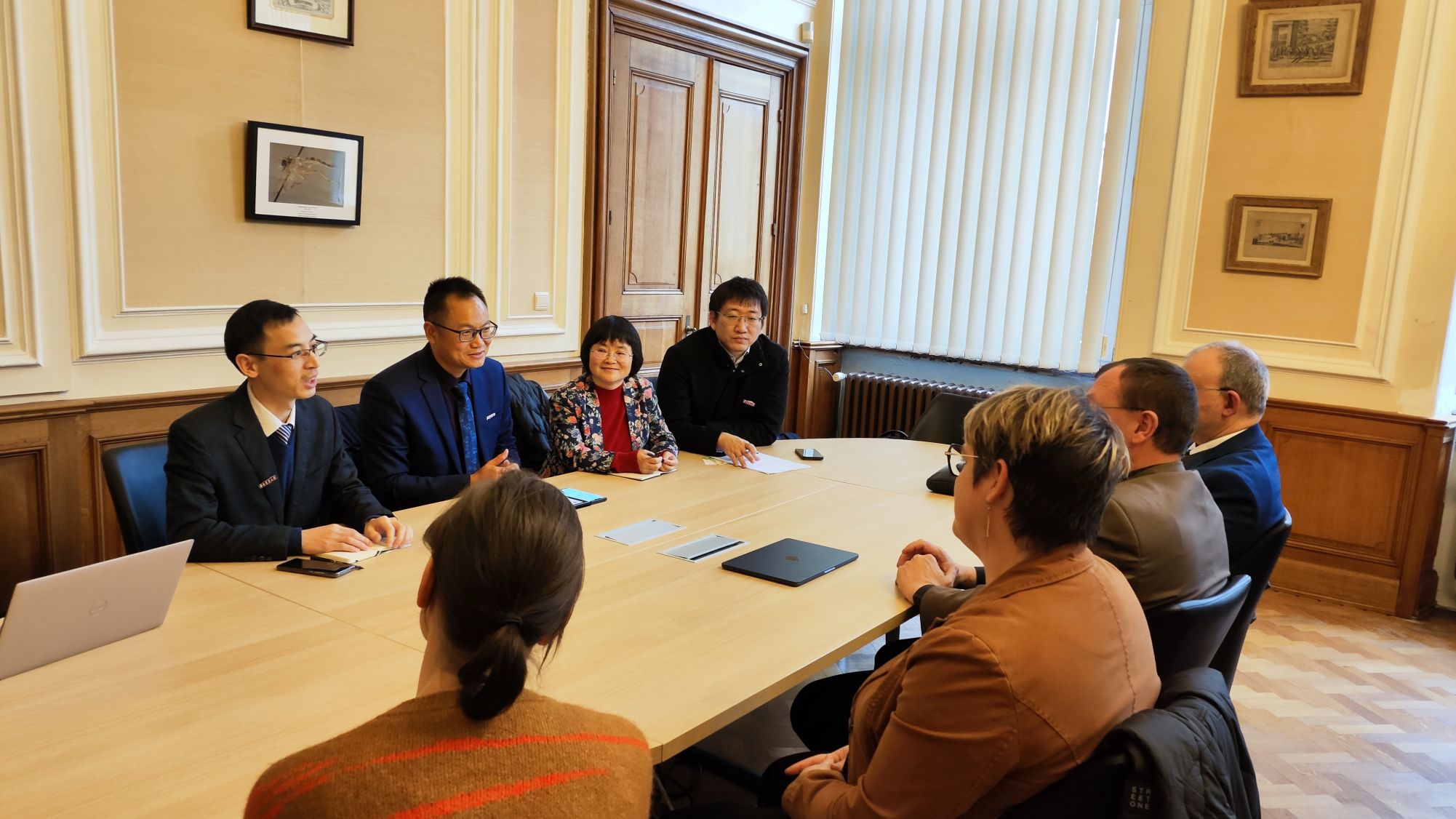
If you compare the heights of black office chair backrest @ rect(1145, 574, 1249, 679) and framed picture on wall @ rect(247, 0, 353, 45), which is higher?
framed picture on wall @ rect(247, 0, 353, 45)

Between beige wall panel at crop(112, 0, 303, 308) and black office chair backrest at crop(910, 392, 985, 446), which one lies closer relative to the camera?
beige wall panel at crop(112, 0, 303, 308)

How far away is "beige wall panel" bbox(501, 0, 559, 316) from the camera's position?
453cm

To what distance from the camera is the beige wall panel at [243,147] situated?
3.37 m

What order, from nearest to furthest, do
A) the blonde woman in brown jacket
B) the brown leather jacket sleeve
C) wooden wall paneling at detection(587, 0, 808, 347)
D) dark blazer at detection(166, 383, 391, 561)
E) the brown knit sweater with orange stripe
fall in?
the brown knit sweater with orange stripe → the blonde woman in brown jacket → the brown leather jacket sleeve → dark blazer at detection(166, 383, 391, 561) → wooden wall paneling at detection(587, 0, 808, 347)

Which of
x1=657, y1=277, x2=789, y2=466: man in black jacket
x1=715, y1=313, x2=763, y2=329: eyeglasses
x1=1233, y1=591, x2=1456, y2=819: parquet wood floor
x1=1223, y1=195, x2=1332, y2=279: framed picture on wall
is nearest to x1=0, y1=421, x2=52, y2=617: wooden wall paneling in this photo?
x1=657, y1=277, x2=789, y2=466: man in black jacket

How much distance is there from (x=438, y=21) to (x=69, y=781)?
352 cm

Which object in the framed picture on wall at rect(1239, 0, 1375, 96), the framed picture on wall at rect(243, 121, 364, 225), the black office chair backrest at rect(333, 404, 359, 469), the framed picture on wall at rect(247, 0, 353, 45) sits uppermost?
the framed picture on wall at rect(1239, 0, 1375, 96)

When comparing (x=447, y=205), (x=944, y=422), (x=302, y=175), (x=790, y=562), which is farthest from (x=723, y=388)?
(x=302, y=175)

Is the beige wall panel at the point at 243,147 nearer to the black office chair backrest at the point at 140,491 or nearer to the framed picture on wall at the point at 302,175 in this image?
the framed picture on wall at the point at 302,175

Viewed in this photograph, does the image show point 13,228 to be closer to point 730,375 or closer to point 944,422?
point 730,375

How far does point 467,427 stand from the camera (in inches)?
130

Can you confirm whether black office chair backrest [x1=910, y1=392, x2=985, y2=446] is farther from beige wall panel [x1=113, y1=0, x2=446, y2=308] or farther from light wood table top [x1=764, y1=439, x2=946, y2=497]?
beige wall panel [x1=113, y1=0, x2=446, y2=308]

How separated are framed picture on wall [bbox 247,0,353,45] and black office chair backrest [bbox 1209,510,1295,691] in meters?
3.52

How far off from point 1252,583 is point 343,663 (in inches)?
74.1
